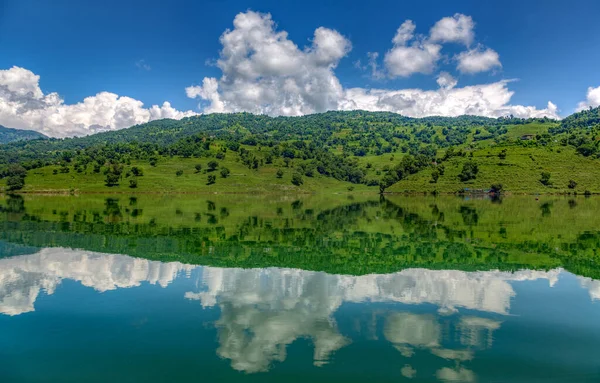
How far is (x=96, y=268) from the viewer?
25531 mm

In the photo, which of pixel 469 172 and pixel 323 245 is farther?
pixel 469 172

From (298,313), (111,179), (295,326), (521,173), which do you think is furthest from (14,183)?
(521,173)

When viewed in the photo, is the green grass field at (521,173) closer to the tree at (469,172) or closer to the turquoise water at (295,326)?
the tree at (469,172)

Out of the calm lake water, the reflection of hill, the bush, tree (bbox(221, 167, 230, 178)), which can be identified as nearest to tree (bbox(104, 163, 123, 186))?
tree (bbox(221, 167, 230, 178))

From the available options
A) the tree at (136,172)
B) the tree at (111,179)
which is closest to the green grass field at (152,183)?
the tree at (111,179)

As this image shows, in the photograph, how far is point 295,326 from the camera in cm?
1535

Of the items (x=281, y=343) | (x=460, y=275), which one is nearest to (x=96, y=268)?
(x=281, y=343)

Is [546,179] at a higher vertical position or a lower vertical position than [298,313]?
higher

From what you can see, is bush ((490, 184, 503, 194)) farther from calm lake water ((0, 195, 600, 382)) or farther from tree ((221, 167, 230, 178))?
calm lake water ((0, 195, 600, 382))

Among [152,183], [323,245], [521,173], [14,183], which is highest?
[521,173]

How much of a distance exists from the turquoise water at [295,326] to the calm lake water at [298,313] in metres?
0.07

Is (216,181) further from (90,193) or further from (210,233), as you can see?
(210,233)

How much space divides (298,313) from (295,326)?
151 centimetres

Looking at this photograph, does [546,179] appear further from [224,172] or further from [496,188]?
[224,172]
